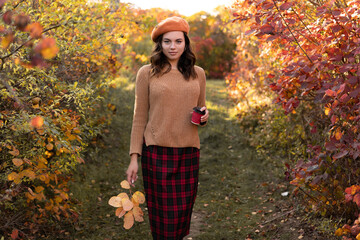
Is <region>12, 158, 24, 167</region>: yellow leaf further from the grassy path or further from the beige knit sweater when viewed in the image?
the grassy path

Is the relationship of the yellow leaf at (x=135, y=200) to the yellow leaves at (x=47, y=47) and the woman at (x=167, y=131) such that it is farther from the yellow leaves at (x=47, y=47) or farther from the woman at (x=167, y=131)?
the yellow leaves at (x=47, y=47)

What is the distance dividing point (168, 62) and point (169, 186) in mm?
895

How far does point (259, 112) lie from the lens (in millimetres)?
6914

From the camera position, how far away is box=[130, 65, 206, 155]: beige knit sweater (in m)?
2.76

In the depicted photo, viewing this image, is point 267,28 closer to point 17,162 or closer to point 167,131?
point 167,131

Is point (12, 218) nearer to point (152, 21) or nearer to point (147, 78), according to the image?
point (147, 78)

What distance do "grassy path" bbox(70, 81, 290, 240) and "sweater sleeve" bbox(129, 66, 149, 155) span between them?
1.49 metres

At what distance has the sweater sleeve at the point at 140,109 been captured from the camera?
2803 millimetres

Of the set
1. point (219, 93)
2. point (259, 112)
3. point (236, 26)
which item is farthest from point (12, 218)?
point (219, 93)

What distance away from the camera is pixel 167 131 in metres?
2.75

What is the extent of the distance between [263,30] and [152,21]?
13.5 feet

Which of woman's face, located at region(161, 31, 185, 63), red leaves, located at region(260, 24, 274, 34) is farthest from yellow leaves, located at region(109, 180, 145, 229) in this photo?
red leaves, located at region(260, 24, 274, 34)

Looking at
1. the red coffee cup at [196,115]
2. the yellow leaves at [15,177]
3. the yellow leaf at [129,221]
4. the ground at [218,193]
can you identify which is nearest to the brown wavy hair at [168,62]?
the red coffee cup at [196,115]

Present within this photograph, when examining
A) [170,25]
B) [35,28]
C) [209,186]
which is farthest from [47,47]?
[209,186]
